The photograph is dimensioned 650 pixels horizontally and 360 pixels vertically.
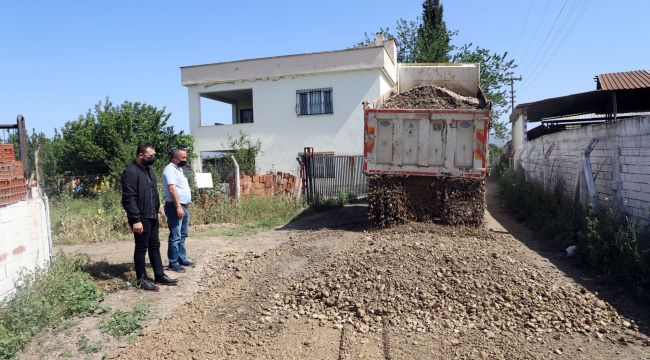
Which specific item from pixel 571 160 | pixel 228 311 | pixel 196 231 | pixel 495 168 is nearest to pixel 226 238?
pixel 196 231

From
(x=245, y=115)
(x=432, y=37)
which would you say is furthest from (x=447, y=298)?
(x=432, y=37)

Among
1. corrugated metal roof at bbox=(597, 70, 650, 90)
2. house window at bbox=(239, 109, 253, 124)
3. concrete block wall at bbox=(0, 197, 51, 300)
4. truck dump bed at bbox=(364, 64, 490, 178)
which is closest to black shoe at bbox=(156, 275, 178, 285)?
concrete block wall at bbox=(0, 197, 51, 300)

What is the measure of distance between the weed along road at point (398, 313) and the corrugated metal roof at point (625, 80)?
31.0 feet

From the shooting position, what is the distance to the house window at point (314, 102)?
19.5 meters

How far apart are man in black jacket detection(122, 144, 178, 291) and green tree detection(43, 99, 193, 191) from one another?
10754mm

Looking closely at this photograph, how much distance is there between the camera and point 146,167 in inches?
211

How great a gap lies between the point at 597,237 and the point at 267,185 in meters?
9.37

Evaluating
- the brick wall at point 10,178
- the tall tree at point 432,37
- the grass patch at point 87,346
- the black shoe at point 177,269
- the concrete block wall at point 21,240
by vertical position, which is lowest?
the grass patch at point 87,346

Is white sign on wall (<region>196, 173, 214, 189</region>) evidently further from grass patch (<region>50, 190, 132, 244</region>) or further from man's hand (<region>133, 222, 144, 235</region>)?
man's hand (<region>133, 222, 144, 235</region>)

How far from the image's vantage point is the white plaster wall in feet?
62.4

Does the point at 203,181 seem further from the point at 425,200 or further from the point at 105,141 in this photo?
the point at 105,141

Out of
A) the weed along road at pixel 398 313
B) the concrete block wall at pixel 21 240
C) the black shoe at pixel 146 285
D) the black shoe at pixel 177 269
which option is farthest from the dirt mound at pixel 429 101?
the concrete block wall at pixel 21 240

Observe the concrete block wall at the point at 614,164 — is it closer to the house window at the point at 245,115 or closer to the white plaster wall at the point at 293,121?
the white plaster wall at the point at 293,121

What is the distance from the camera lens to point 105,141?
16.7 m
